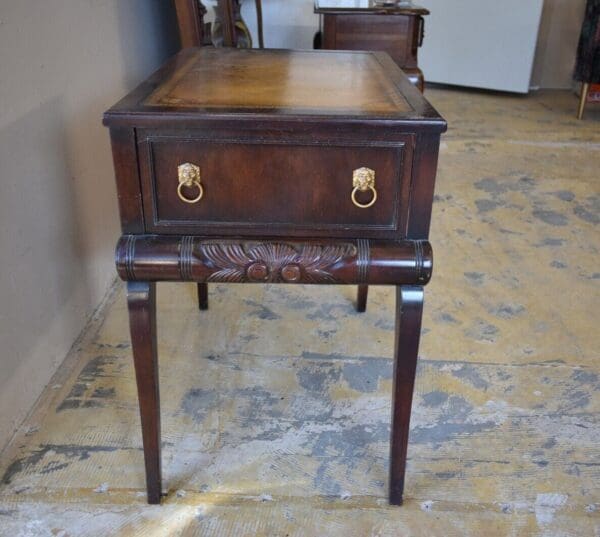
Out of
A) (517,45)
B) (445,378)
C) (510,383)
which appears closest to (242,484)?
(445,378)

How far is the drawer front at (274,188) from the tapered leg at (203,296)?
685 millimetres

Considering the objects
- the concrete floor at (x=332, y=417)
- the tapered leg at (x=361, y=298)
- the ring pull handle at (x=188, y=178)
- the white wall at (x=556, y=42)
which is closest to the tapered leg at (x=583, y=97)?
the white wall at (x=556, y=42)

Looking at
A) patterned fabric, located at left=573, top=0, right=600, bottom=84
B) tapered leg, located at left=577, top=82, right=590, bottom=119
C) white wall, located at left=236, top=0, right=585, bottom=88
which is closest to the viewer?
patterned fabric, located at left=573, top=0, right=600, bottom=84

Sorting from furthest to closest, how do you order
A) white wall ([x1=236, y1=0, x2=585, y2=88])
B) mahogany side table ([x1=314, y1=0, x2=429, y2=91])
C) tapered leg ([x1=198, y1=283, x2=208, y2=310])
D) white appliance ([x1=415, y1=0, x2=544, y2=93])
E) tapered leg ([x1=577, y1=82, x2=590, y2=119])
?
1. white wall ([x1=236, y1=0, x2=585, y2=88])
2. white appliance ([x1=415, y1=0, x2=544, y2=93])
3. tapered leg ([x1=577, y1=82, x2=590, y2=119])
4. mahogany side table ([x1=314, y1=0, x2=429, y2=91])
5. tapered leg ([x1=198, y1=283, x2=208, y2=310])

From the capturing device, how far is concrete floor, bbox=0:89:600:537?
1.05 meters

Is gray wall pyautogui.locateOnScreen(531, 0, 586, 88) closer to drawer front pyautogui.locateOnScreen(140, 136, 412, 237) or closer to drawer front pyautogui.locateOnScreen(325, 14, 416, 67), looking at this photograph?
drawer front pyautogui.locateOnScreen(325, 14, 416, 67)

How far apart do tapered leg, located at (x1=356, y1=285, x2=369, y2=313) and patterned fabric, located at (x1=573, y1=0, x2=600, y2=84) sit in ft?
8.36

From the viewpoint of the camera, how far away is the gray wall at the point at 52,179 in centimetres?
114

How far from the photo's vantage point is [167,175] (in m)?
0.88

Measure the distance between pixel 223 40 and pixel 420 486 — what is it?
169 centimetres

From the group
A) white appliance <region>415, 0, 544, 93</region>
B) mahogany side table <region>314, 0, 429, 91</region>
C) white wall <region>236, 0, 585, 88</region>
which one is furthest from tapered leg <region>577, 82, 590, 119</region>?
mahogany side table <region>314, 0, 429, 91</region>

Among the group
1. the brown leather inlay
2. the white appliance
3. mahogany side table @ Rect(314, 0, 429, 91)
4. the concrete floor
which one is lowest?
the concrete floor

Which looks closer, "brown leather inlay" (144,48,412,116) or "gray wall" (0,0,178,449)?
"brown leather inlay" (144,48,412,116)

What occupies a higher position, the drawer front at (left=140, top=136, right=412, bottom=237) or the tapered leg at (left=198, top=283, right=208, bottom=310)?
the drawer front at (left=140, top=136, right=412, bottom=237)
